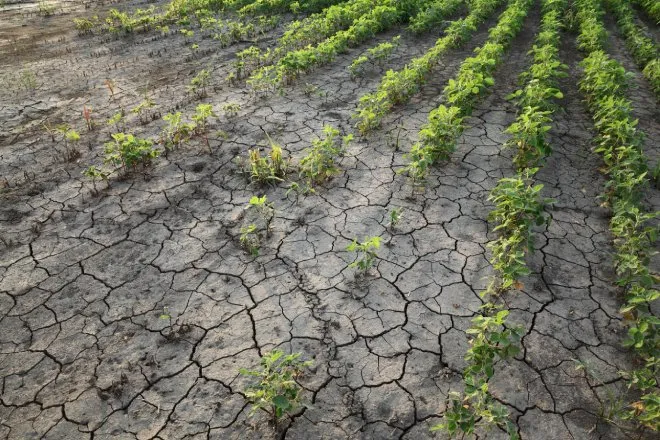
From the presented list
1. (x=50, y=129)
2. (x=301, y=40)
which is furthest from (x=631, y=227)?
(x=301, y=40)

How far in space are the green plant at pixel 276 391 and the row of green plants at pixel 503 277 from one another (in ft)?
2.86

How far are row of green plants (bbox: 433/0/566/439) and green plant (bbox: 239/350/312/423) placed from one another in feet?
2.86

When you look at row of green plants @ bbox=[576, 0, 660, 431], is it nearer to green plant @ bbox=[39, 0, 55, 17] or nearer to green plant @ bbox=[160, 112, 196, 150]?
green plant @ bbox=[160, 112, 196, 150]

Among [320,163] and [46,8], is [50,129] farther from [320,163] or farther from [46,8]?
[46,8]

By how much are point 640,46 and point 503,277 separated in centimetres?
757

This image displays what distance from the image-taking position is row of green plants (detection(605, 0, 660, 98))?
7.14 metres

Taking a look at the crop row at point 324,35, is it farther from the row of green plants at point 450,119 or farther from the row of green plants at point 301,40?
the row of green plants at point 450,119

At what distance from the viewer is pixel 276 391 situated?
2627mm

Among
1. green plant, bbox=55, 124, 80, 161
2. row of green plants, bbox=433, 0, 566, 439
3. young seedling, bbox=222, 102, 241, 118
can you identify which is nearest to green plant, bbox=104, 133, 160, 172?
green plant, bbox=55, 124, 80, 161

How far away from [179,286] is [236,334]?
75cm

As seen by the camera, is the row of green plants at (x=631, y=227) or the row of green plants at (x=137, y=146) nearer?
the row of green plants at (x=631, y=227)

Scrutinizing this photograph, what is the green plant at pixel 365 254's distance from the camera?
355 centimetres

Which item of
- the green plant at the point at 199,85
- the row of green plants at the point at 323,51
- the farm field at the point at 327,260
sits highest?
the row of green plants at the point at 323,51

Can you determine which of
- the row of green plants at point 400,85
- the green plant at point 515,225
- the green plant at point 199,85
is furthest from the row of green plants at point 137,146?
the green plant at point 515,225
